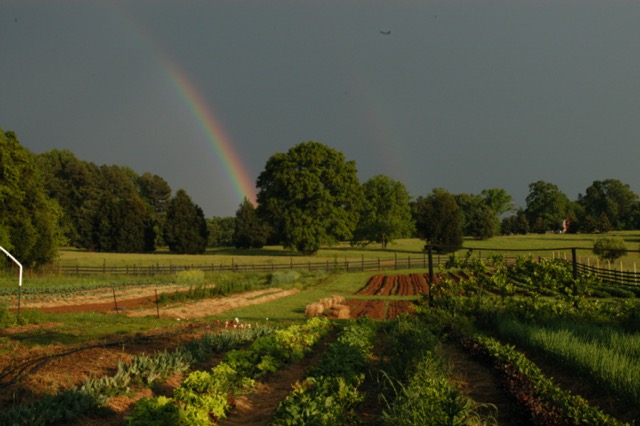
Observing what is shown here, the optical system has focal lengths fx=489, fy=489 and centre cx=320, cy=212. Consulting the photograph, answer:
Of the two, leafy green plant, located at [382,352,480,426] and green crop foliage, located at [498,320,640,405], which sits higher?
leafy green plant, located at [382,352,480,426]

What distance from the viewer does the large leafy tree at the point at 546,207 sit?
11688cm

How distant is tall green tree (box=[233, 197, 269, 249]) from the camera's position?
8794 cm

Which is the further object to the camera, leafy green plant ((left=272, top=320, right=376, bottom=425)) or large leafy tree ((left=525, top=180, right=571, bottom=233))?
large leafy tree ((left=525, top=180, right=571, bottom=233))

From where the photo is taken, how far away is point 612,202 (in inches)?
4358

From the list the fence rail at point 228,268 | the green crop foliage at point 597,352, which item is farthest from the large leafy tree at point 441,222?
the green crop foliage at point 597,352

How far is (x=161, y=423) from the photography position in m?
5.05

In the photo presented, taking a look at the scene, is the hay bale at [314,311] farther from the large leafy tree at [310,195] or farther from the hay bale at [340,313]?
the large leafy tree at [310,195]

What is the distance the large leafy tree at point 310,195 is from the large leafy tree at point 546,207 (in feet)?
226

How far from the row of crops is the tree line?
33697 mm

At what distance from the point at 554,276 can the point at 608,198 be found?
11505 centimetres

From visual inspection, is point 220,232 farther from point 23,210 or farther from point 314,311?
point 314,311

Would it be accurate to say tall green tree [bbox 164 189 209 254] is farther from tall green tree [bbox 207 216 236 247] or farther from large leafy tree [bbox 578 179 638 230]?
large leafy tree [bbox 578 179 638 230]

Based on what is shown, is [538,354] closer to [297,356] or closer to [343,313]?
[297,356]

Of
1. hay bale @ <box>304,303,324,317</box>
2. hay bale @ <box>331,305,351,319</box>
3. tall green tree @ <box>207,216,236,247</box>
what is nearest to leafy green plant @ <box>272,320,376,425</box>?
hay bale @ <box>331,305,351,319</box>
